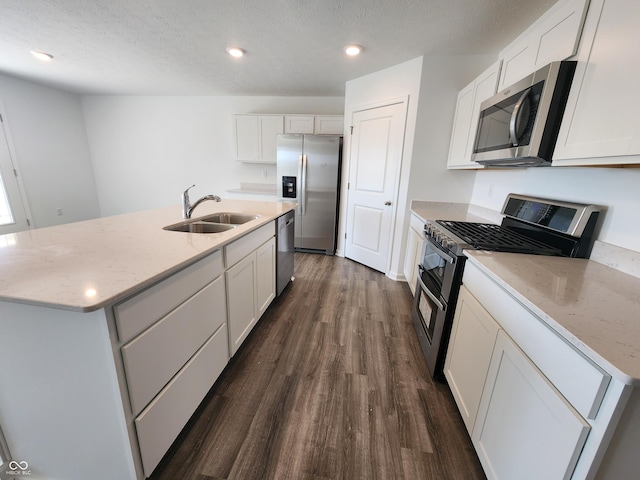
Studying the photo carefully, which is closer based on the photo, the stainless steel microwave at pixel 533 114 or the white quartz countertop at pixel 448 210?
the stainless steel microwave at pixel 533 114

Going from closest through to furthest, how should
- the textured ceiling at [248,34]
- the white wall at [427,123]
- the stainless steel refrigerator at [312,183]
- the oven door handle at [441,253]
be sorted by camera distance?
the oven door handle at [441,253] → the textured ceiling at [248,34] → the white wall at [427,123] → the stainless steel refrigerator at [312,183]

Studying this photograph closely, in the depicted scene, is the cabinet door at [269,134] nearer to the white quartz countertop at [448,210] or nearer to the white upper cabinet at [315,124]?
the white upper cabinet at [315,124]

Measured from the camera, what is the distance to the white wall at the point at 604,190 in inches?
45.9

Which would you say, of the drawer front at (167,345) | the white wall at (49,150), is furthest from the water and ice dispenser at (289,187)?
the white wall at (49,150)

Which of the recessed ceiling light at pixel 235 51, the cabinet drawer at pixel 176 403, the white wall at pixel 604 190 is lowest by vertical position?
the cabinet drawer at pixel 176 403

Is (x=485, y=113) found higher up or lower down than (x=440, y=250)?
higher up

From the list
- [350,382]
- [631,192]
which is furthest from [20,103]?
[631,192]

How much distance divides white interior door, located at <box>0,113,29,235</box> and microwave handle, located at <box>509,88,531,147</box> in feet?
20.3

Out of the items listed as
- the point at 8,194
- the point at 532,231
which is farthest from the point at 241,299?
the point at 8,194

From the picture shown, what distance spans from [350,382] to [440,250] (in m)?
1.02

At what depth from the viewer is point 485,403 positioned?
1094 mm

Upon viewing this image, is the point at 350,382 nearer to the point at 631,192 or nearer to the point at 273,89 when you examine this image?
the point at 631,192

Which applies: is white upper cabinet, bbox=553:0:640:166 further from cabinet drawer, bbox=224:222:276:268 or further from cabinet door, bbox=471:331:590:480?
cabinet drawer, bbox=224:222:276:268

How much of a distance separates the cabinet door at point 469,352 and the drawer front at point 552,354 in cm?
9
